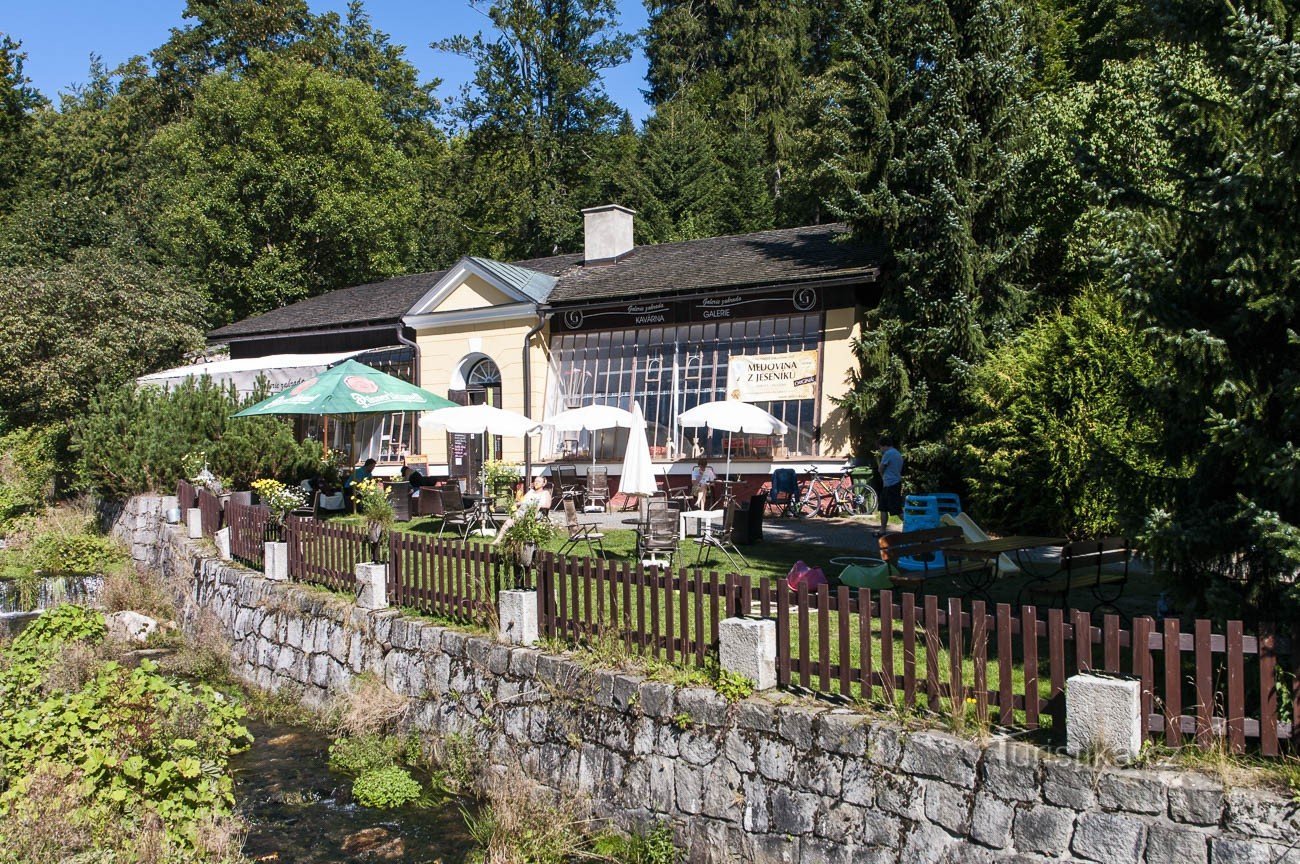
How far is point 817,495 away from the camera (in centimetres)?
1752

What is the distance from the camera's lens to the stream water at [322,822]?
24.8ft

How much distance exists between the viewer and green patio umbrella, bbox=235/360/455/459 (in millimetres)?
15516

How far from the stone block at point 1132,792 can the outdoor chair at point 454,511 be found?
34.6ft

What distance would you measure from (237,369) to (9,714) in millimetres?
19014

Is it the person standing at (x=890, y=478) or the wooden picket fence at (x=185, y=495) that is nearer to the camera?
the person standing at (x=890, y=478)

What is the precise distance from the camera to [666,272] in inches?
850

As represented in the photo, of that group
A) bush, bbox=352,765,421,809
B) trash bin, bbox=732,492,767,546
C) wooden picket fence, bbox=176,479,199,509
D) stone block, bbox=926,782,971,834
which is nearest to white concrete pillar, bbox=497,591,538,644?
bush, bbox=352,765,421,809

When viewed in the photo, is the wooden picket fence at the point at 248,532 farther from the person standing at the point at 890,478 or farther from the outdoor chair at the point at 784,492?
the person standing at the point at 890,478

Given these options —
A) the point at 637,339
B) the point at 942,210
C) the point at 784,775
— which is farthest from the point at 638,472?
the point at 637,339

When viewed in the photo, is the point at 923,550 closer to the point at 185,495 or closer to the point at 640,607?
the point at 640,607

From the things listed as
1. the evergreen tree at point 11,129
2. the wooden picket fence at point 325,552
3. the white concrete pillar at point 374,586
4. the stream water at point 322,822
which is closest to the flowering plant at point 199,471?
the wooden picket fence at point 325,552

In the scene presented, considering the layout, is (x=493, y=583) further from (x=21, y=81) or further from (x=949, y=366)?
(x=21, y=81)

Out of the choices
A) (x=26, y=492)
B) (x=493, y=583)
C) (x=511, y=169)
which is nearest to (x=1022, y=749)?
(x=493, y=583)

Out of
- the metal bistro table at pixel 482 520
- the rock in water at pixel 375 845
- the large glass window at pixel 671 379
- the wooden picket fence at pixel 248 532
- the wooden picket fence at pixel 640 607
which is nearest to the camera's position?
the wooden picket fence at pixel 640 607
